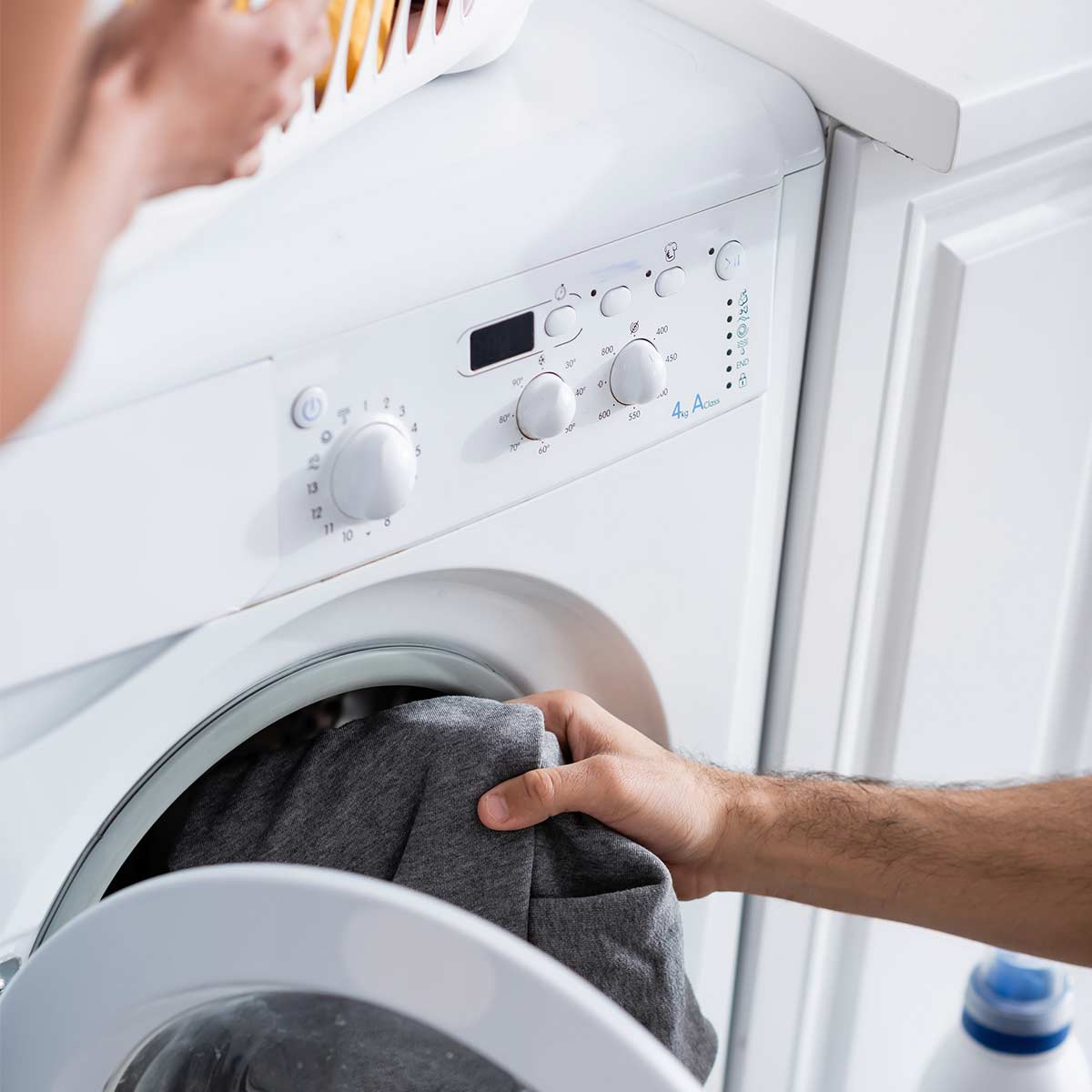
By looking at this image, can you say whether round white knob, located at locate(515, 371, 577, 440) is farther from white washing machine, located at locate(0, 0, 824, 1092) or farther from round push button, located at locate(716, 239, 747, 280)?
round push button, located at locate(716, 239, 747, 280)

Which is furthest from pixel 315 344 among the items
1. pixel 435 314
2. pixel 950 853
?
pixel 950 853

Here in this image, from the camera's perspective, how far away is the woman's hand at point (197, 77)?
1.16ft

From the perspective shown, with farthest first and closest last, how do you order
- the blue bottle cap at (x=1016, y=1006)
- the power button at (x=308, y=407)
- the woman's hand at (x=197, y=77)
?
the blue bottle cap at (x=1016, y=1006) < the power button at (x=308, y=407) < the woman's hand at (x=197, y=77)

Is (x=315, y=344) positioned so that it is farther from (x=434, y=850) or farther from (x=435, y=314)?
(x=434, y=850)

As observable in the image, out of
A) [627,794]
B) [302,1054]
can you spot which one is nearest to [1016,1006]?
[627,794]

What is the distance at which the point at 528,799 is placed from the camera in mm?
682

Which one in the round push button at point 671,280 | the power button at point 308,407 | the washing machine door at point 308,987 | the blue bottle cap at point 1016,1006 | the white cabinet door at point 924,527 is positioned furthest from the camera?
the blue bottle cap at point 1016,1006

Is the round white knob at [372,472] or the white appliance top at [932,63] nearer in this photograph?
the round white knob at [372,472]

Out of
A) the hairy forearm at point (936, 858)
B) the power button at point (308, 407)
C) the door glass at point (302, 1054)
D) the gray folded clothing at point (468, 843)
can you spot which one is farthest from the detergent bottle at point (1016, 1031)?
the power button at point (308, 407)

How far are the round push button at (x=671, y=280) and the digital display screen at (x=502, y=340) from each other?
0.08 m

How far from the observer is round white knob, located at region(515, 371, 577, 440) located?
67 centimetres

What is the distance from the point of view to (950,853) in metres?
0.82

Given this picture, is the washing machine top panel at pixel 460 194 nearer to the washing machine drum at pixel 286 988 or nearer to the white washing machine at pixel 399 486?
the white washing machine at pixel 399 486

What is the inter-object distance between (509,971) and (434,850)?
21cm
